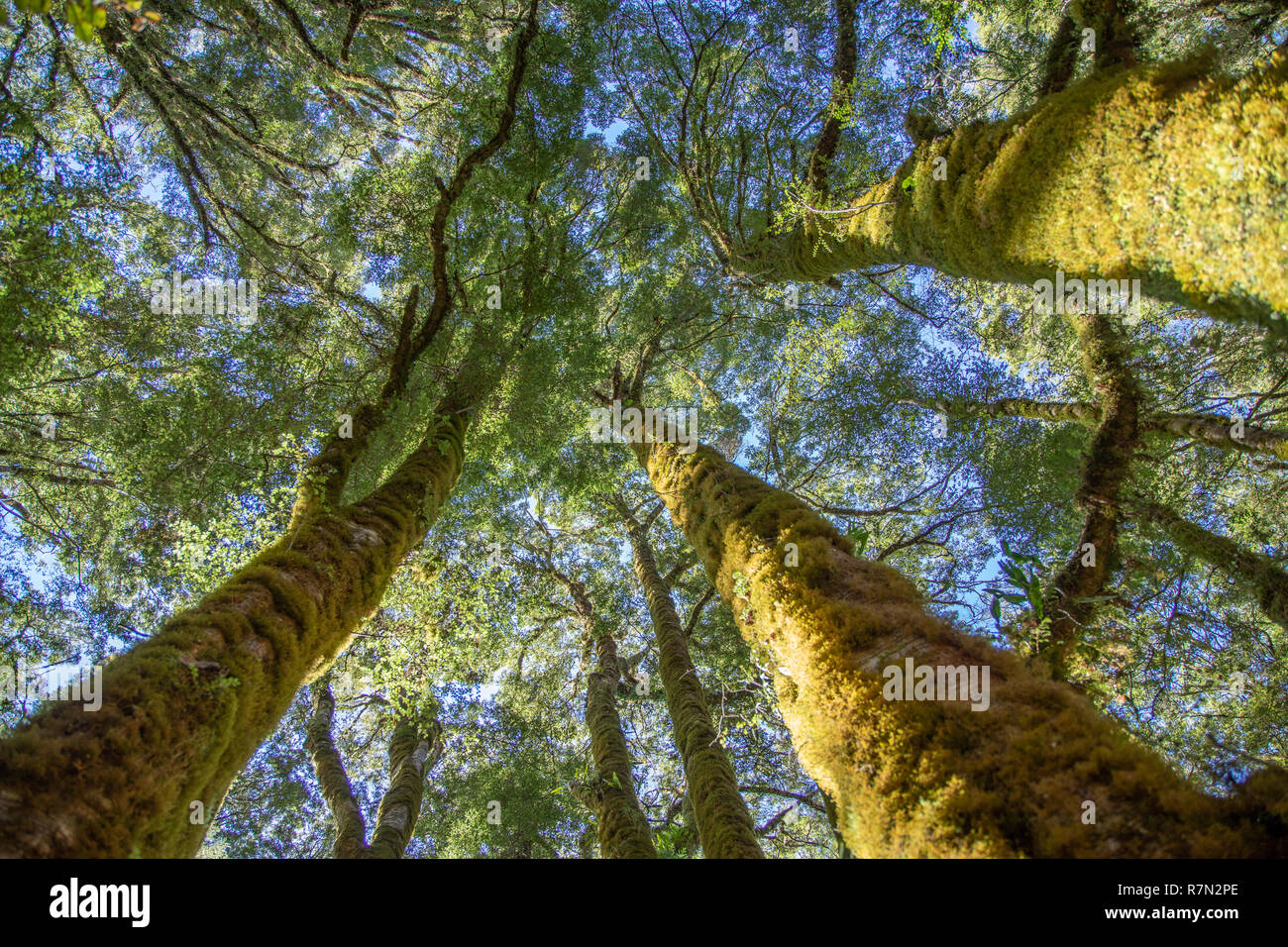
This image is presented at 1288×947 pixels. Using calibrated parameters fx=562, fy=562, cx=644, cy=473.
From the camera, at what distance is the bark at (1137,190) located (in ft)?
7.30

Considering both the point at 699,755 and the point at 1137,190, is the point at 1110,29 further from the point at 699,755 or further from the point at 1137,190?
the point at 699,755

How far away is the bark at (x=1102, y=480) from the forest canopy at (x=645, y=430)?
62 millimetres

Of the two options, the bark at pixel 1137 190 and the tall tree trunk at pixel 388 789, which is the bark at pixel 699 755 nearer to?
the tall tree trunk at pixel 388 789

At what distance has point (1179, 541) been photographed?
650 cm

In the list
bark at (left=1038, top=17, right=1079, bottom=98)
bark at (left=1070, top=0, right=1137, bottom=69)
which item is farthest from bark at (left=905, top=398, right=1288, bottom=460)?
bark at (left=1038, top=17, right=1079, bottom=98)

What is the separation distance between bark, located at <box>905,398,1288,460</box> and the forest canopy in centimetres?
6

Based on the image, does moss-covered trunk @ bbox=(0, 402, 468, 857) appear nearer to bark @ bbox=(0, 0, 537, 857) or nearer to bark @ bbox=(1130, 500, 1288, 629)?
bark @ bbox=(0, 0, 537, 857)

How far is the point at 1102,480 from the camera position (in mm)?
6191

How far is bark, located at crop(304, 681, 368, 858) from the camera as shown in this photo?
23.6 ft

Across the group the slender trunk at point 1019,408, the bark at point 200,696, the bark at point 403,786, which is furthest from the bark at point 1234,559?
the bark at point 403,786

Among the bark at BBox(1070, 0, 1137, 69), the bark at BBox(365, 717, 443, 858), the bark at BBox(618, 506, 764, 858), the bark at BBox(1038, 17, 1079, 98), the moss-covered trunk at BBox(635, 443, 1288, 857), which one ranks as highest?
the bark at BBox(1038, 17, 1079, 98)

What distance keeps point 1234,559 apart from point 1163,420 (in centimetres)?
161

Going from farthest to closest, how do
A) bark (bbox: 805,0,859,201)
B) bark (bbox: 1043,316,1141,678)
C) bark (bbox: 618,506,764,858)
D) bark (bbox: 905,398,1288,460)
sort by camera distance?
bark (bbox: 805,0,859,201), bark (bbox: 1043,316,1141,678), bark (bbox: 618,506,764,858), bark (bbox: 905,398,1288,460)
